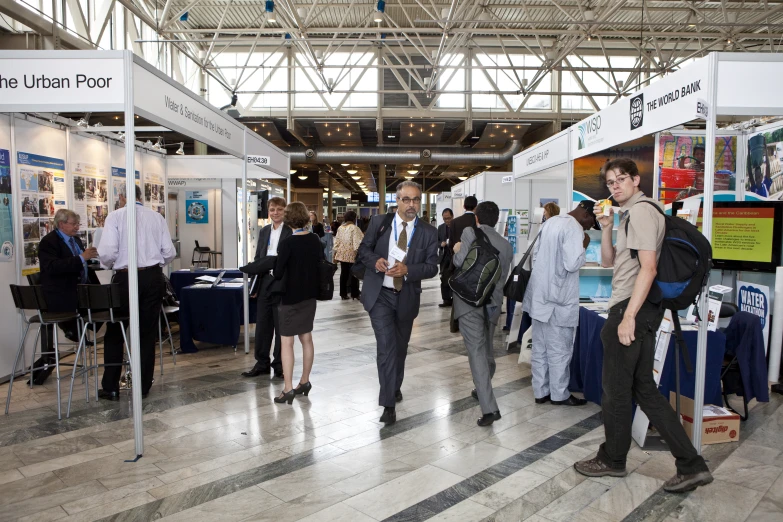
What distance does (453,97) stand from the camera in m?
17.0

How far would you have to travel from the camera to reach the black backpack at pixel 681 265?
2.58 meters

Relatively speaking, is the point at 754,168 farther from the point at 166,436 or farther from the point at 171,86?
the point at 166,436

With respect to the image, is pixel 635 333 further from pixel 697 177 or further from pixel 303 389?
pixel 697 177

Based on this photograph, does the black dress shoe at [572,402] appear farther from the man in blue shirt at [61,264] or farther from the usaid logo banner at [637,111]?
the man in blue shirt at [61,264]

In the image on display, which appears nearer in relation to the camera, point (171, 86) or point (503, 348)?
point (171, 86)

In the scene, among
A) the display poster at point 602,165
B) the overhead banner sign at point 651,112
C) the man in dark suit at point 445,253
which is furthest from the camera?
the man in dark suit at point 445,253

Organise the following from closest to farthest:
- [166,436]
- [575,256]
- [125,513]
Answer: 1. [125,513]
2. [166,436]
3. [575,256]

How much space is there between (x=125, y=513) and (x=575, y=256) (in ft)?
10.00

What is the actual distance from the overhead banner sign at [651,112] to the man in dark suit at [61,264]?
4.13 m

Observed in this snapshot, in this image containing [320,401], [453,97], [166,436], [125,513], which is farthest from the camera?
[453,97]

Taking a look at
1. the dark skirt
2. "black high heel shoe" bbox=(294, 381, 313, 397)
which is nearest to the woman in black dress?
the dark skirt

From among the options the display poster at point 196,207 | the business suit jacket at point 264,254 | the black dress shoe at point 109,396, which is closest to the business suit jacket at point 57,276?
the black dress shoe at point 109,396

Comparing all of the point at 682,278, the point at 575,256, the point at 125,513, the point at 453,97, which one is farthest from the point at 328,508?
the point at 453,97

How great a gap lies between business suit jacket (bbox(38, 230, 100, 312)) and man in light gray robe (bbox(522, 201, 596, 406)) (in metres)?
3.37
